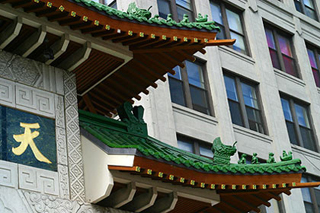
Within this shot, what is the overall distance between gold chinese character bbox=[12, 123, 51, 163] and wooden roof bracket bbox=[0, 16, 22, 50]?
1.48 meters

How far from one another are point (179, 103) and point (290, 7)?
415 inches

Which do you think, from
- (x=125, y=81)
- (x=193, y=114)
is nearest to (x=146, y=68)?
(x=125, y=81)

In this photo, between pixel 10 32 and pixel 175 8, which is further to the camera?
pixel 175 8

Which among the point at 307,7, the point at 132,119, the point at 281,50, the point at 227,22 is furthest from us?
the point at 307,7

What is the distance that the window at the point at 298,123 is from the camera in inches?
1113

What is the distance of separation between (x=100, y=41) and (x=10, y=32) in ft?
5.93

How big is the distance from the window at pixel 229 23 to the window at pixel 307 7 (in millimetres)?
5264

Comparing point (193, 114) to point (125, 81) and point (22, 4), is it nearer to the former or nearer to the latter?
point (125, 81)

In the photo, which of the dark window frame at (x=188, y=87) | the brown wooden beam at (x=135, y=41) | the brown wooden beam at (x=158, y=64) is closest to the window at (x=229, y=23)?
the dark window frame at (x=188, y=87)

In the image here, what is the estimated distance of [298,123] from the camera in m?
28.9

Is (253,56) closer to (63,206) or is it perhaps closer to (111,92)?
(111,92)

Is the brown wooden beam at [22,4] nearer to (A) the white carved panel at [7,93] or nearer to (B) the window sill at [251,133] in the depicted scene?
(A) the white carved panel at [7,93]

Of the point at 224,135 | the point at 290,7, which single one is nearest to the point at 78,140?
the point at 224,135

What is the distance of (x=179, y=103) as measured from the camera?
2362 centimetres
